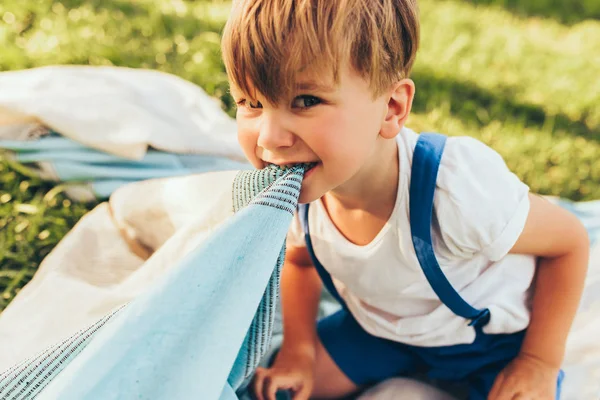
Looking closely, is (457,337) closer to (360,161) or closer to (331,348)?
(331,348)

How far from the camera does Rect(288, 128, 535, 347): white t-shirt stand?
1070mm

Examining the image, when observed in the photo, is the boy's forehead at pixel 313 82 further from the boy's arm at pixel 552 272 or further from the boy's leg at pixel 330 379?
the boy's leg at pixel 330 379

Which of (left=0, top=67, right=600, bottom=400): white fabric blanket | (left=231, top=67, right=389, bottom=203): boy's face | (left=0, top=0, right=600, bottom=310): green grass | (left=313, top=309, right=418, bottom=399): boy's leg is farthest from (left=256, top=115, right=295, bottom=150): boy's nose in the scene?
(left=0, top=0, right=600, bottom=310): green grass

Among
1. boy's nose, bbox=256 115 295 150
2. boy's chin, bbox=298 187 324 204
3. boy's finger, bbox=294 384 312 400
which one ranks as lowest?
boy's finger, bbox=294 384 312 400

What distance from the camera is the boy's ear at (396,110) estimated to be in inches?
40.7

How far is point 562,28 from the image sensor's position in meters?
3.42

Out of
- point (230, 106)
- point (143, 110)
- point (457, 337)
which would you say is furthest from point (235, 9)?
point (230, 106)

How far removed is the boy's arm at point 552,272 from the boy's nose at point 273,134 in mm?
458

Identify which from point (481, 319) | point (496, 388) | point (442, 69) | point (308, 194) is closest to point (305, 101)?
point (308, 194)

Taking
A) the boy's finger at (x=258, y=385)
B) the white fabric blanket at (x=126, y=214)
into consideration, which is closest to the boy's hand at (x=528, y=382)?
the white fabric blanket at (x=126, y=214)

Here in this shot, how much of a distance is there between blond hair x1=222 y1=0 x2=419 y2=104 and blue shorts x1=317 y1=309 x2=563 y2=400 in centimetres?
63

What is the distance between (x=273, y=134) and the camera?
0.93 m

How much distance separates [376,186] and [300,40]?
0.35m

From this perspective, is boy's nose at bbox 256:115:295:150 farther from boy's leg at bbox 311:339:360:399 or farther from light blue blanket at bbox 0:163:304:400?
boy's leg at bbox 311:339:360:399
